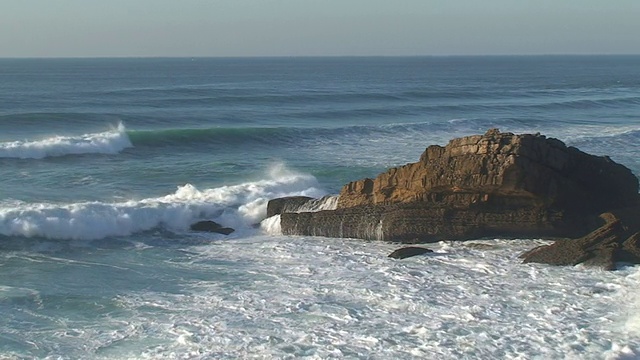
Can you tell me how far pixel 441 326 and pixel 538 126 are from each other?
3291 centimetres

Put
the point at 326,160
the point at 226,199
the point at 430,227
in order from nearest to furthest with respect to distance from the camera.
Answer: the point at 430,227 → the point at 226,199 → the point at 326,160

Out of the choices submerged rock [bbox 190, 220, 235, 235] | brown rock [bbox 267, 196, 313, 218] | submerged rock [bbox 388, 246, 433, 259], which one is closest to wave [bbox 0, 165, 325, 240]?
submerged rock [bbox 190, 220, 235, 235]

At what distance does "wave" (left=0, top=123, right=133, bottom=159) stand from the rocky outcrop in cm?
2098

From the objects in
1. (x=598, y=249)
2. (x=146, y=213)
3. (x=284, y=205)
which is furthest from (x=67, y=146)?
(x=598, y=249)

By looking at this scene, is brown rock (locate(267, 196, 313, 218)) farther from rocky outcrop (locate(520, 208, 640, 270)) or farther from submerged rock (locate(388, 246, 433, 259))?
rocky outcrop (locate(520, 208, 640, 270))

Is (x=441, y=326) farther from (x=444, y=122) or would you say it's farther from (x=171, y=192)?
(x=444, y=122)

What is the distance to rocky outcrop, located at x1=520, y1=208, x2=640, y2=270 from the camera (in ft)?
51.9

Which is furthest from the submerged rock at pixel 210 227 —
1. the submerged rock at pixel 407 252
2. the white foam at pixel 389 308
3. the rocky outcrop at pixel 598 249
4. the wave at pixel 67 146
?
the wave at pixel 67 146

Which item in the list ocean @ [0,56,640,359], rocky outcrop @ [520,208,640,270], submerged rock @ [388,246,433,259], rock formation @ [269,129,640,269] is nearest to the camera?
ocean @ [0,56,640,359]

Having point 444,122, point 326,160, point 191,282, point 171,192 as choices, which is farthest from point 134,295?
point 444,122

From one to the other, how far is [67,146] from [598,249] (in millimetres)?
22748

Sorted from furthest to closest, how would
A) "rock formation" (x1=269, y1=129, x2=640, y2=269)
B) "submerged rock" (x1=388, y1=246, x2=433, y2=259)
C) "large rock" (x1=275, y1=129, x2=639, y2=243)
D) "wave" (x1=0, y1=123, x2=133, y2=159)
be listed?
"wave" (x1=0, y1=123, x2=133, y2=159), "large rock" (x1=275, y1=129, x2=639, y2=243), "submerged rock" (x1=388, y1=246, x2=433, y2=259), "rock formation" (x1=269, y1=129, x2=640, y2=269)

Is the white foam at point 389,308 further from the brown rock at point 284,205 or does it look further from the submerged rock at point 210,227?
the brown rock at point 284,205

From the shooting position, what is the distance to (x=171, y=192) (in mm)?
25219
